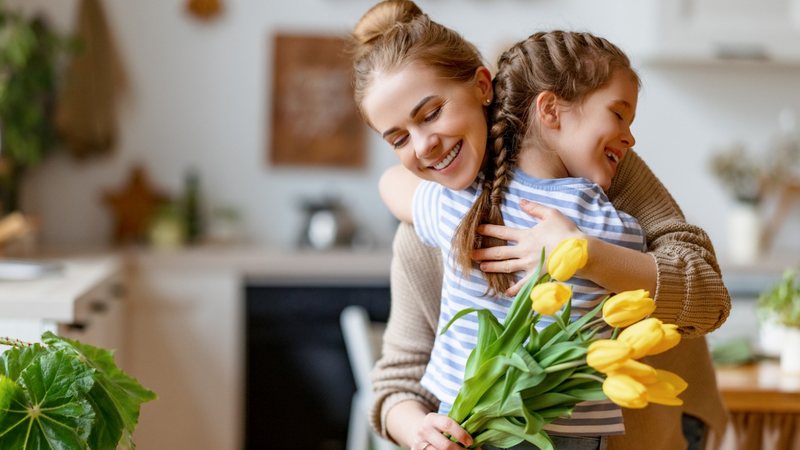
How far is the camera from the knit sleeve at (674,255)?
45.8 inches

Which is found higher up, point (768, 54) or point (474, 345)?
point (768, 54)

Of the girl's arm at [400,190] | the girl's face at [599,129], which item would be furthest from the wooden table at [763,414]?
the girl's face at [599,129]

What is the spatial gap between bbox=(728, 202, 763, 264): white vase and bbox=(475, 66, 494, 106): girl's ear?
339 cm

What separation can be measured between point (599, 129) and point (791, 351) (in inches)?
53.6

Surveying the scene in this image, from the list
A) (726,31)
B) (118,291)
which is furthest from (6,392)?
(726,31)

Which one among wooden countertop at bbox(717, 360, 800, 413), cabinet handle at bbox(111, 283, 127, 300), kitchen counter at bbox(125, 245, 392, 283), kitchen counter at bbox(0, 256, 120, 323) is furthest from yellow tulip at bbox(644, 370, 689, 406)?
kitchen counter at bbox(125, 245, 392, 283)

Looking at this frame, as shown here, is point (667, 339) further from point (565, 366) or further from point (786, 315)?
point (786, 315)

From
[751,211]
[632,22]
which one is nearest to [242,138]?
[632,22]

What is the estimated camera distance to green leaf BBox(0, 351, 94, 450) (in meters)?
1.10

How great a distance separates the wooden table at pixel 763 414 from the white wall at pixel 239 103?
2.31 m

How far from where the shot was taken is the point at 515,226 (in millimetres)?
1223

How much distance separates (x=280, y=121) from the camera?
4.41 metres

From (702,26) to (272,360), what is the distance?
2.19 meters

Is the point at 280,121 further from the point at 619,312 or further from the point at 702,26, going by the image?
the point at 619,312
